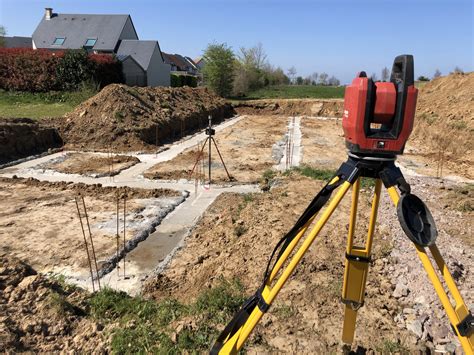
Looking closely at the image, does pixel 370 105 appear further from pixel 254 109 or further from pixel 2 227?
pixel 254 109

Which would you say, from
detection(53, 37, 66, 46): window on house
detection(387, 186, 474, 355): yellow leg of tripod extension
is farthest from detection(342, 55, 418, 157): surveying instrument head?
detection(53, 37, 66, 46): window on house

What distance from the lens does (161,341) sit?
3.79 m

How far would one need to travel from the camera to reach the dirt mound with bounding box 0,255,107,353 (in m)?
3.73

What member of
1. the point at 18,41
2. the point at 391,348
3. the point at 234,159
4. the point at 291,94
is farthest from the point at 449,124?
the point at 18,41

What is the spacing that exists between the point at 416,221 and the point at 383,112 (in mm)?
631

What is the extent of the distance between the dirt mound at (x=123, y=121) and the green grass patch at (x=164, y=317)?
10652 mm

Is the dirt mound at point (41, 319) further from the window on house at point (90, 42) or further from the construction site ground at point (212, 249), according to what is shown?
the window on house at point (90, 42)

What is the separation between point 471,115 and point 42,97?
22.5 m

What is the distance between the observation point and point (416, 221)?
7.00ft

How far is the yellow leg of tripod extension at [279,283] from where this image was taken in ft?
7.22

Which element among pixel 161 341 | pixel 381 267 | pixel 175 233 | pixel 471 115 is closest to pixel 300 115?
pixel 471 115

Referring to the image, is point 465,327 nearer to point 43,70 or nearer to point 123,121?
point 123,121

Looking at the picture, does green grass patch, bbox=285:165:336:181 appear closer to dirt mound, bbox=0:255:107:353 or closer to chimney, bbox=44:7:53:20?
dirt mound, bbox=0:255:107:353

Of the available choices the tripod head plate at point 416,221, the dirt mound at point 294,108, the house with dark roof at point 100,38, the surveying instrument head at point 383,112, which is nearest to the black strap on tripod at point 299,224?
the surveying instrument head at point 383,112
